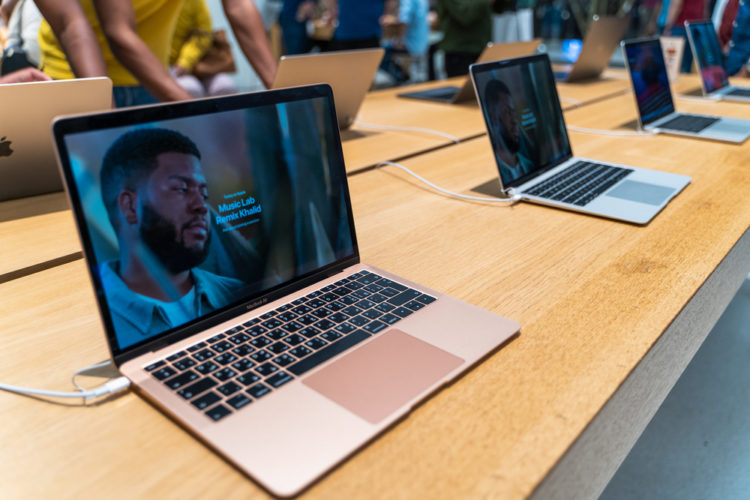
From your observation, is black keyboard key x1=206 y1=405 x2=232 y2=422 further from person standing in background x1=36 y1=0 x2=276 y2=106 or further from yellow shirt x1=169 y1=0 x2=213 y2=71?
yellow shirt x1=169 y1=0 x2=213 y2=71

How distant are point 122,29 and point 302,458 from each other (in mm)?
1285

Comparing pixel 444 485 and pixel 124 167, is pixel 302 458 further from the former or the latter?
pixel 124 167

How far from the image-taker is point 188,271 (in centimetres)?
58

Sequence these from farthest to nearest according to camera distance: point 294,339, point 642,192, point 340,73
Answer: point 340,73, point 642,192, point 294,339

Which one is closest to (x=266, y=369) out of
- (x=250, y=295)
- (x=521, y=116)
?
(x=250, y=295)

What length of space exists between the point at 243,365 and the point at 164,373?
0.08 metres

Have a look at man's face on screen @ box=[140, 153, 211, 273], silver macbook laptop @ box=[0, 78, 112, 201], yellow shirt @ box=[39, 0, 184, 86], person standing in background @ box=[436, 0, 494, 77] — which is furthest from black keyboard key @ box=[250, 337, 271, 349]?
person standing in background @ box=[436, 0, 494, 77]

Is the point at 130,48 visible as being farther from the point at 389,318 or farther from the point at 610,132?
the point at 610,132

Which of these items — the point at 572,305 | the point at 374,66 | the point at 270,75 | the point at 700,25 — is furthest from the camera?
the point at 700,25

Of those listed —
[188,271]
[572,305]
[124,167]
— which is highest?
[124,167]

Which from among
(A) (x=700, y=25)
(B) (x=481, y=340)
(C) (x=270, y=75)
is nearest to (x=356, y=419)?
(B) (x=481, y=340)

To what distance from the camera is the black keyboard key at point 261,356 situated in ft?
1.80

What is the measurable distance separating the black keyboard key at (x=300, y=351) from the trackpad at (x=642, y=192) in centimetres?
76

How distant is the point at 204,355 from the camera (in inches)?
21.7
